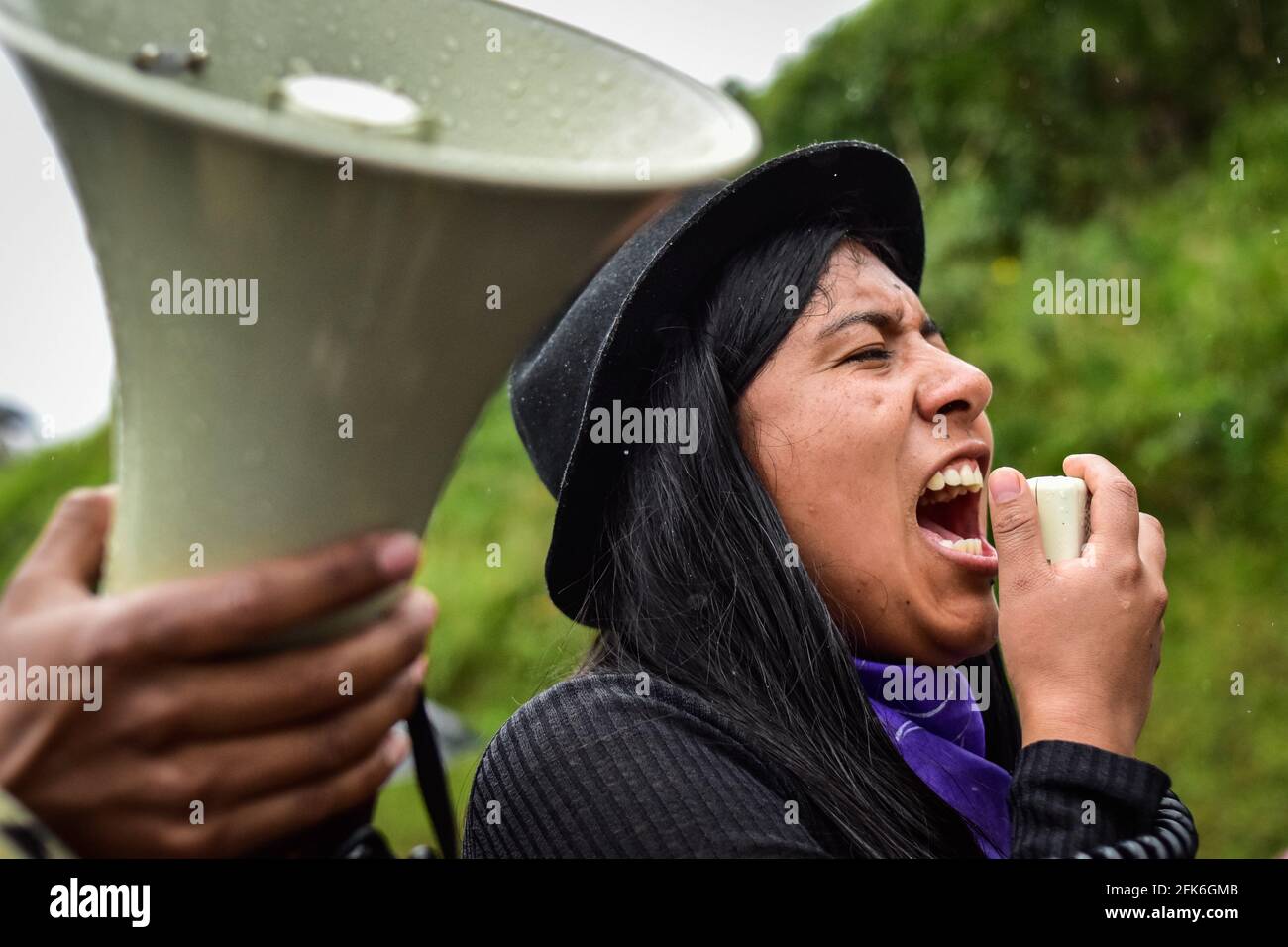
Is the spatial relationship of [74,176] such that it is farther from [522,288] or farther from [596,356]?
[596,356]

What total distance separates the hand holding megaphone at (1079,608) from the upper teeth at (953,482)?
0.23ft

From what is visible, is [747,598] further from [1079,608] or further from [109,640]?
[109,640]

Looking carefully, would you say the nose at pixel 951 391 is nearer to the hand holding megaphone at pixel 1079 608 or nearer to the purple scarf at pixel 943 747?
the hand holding megaphone at pixel 1079 608

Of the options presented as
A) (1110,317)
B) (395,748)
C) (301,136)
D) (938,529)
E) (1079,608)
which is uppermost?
(1110,317)

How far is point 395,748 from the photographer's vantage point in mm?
→ 1278

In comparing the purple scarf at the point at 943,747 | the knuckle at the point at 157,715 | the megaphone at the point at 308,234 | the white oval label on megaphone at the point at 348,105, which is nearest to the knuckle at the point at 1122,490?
the purple scarf at the point at 943,747

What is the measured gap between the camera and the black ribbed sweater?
138 centimetres

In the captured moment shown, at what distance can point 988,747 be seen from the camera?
6.53ft

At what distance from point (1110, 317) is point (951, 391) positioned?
8.10ft

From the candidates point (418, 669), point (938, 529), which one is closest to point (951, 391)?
point (938, 529)
